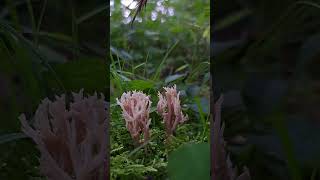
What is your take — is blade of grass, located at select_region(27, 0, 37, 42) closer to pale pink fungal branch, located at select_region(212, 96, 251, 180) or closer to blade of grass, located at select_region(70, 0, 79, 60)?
blade of grass, located at select_region(70, 0, 79, 60)

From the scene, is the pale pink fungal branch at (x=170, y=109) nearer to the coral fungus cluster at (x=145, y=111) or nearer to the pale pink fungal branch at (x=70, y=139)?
the coral fungus cluster at (x=145, y=111)

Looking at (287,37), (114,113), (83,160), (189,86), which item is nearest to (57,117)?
(83,160)

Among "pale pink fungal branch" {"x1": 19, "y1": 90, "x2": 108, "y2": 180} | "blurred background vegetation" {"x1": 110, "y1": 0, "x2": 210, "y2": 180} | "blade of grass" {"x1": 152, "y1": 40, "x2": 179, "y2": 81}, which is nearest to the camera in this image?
"pale pink fungal branch" {"x1": 19, "y1": 90, "x2": 108, "y2": 180}

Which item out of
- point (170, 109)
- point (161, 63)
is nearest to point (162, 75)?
point (161, 63)

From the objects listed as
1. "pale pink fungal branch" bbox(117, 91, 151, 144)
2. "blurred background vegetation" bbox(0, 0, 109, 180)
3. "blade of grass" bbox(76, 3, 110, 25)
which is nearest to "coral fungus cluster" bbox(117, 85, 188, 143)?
"pale pink fungal branch" bbox(117, 91, 151, 144)

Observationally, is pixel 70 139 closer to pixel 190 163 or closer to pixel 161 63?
pixel 190 163

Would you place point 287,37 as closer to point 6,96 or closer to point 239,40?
point 239,40

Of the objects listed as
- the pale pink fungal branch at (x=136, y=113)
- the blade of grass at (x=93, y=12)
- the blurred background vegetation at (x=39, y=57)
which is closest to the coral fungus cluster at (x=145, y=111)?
the pale pink fungal branch at (x=136, y=113)
